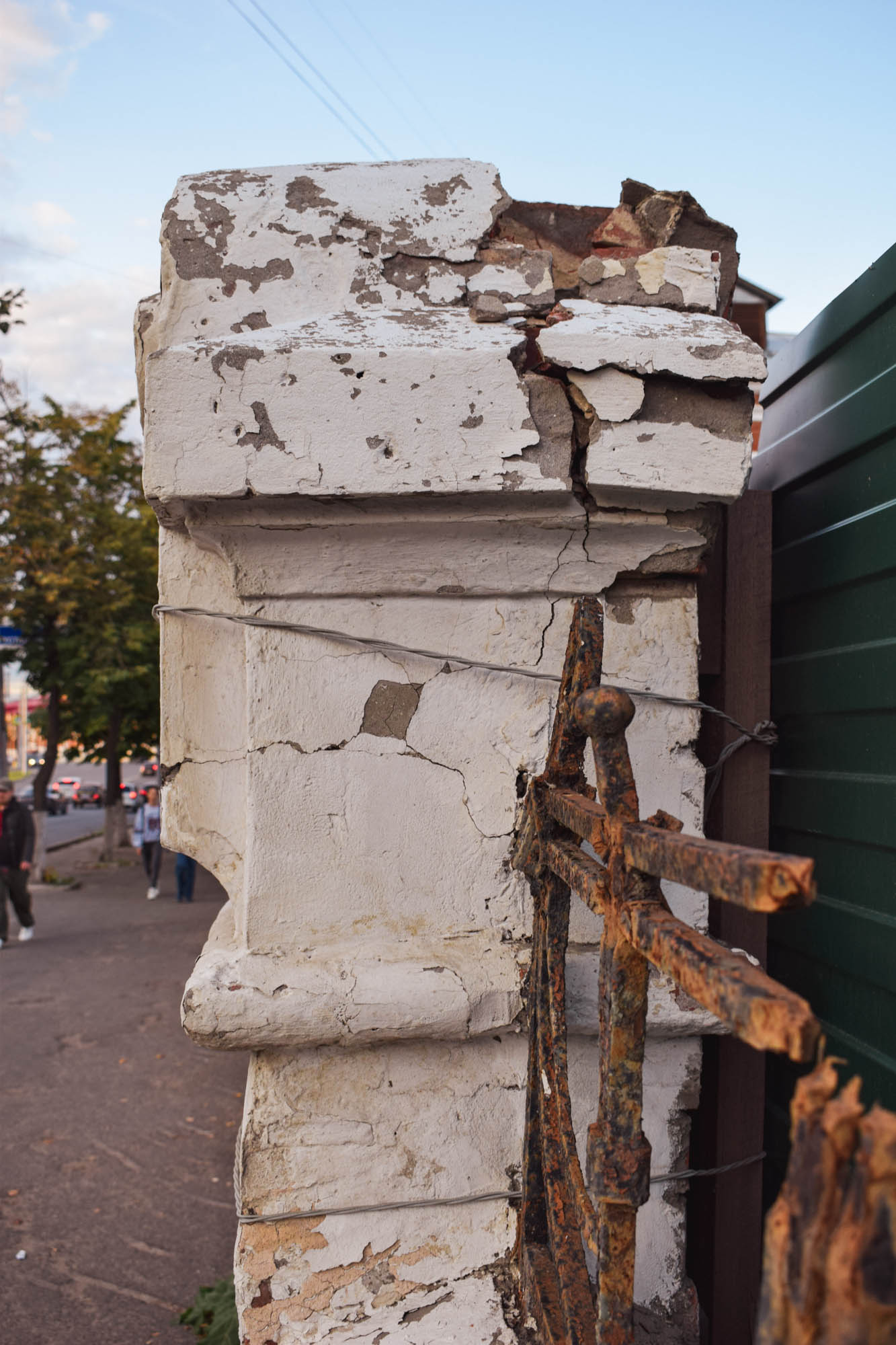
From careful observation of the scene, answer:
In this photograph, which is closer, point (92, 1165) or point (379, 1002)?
point (379, 1002)

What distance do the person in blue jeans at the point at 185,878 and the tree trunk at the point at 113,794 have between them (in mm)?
3314

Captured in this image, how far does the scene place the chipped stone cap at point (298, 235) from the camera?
1.58 meters

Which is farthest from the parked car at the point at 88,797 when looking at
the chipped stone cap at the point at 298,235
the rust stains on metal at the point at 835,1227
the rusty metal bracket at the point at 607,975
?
the rust stains on metal at the point at 835,1227

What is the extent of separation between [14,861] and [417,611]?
8.63 m

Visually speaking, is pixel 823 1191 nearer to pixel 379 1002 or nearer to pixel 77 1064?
pixel 379 1002

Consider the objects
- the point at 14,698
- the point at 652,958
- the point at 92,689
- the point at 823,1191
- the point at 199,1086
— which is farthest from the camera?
the point at 14,698

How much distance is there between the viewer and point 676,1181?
1.62 m

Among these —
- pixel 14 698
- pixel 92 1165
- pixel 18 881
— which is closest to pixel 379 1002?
pixel 92 1165

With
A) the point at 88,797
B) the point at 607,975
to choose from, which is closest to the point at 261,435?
the point at 607,975

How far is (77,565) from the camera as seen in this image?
1221 cm

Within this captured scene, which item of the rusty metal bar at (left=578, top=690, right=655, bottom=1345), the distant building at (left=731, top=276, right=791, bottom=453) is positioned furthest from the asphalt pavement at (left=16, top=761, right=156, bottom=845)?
the rusty metal bar at (left=578, top=690, right=655, bottom=1345)

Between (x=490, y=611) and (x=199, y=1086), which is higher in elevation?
(x=490, y=611)

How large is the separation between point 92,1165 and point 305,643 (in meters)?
3.64

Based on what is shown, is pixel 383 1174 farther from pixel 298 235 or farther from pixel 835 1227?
pixel 298 235
